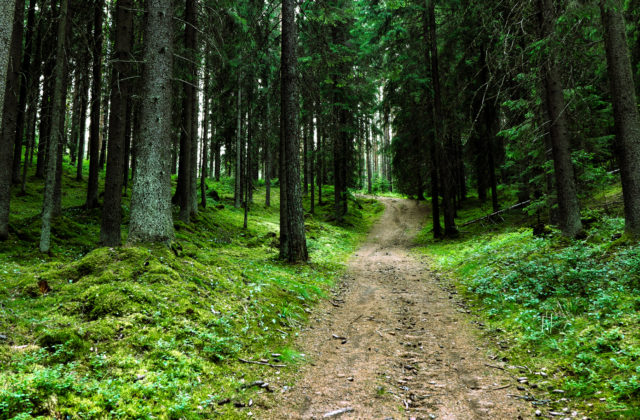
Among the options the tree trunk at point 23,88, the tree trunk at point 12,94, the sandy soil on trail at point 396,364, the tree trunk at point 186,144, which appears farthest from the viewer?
the tree trunk at point 23,88

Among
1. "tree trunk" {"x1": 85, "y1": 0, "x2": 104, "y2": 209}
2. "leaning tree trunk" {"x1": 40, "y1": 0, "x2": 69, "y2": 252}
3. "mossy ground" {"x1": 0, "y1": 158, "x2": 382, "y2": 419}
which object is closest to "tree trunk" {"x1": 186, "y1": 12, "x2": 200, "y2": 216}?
"tree trunk" {"x1": 85, "y1": 0, "x2": 104, "y2": 209}

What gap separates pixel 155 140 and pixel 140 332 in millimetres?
4179

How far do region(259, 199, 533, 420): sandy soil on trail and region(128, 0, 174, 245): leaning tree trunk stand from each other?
3.92 metres

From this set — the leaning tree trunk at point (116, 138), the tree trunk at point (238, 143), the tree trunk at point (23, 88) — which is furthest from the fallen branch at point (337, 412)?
the tree trunk at point (238, 143)

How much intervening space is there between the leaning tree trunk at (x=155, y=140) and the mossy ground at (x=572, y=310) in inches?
266

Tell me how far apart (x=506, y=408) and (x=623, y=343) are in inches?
70.2

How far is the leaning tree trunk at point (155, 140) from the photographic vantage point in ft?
21.8

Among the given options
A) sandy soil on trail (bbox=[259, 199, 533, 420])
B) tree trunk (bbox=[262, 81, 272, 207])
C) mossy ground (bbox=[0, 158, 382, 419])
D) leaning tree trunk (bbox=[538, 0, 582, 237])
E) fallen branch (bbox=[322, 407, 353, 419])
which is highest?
tree trunk (bbox=[262, 81, 272, 207])

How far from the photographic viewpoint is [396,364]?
4688 mm

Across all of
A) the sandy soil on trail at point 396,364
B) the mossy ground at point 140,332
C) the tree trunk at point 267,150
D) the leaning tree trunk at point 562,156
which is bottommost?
the sandy soil on trail at point 396,364

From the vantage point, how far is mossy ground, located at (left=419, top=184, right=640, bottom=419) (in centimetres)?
355

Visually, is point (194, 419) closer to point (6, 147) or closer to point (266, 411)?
point (266, 411)

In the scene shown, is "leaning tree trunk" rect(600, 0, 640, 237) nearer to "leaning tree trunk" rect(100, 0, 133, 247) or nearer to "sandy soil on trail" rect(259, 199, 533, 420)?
"sandy soil on trail" rect(259, 199, 533, 420)

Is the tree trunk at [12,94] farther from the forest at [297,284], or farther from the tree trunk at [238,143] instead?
the tree trunk at [238,143]
